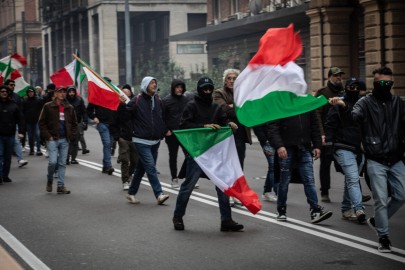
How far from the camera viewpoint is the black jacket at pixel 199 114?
10.1 metres

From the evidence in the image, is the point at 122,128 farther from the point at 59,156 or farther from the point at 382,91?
the point at 382,91

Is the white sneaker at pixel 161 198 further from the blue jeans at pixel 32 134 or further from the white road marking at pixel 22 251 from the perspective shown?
the blue jeans at pixel 32 134

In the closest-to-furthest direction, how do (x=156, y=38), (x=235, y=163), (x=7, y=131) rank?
1. (x=235, y=163)
2. (x=7, y=131)
3. (x=156, y=38)

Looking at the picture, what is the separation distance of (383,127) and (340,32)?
21.3 metres

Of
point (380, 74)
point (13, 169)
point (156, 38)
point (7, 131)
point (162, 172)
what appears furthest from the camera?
point (156, 38)

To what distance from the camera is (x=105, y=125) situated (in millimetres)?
17188

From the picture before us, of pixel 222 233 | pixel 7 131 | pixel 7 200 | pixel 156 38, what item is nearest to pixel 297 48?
pixel 222 233

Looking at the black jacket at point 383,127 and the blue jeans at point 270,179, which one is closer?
the black jacket at point 383,127

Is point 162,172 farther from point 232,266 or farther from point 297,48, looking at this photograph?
point 232,266

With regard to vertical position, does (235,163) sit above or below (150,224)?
above

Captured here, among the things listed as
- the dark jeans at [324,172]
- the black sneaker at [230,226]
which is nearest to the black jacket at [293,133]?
the black sneaker at [230,226]

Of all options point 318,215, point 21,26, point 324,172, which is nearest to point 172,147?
point 324,172

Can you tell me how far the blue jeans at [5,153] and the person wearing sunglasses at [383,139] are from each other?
867 centimetres

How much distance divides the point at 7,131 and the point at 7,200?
2889 mm
